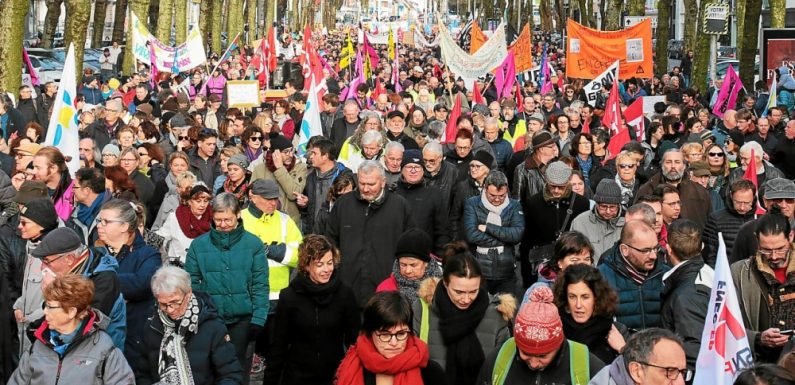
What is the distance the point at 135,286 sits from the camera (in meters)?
6.75

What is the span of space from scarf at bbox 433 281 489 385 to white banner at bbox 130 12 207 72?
2111cm

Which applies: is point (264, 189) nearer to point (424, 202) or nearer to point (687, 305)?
point (424, 202)

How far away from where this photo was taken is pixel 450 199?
984cm

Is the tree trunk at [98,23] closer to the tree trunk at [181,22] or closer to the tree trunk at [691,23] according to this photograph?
the tree trunk at [181,22]

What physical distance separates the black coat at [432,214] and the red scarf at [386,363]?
11.6 ft

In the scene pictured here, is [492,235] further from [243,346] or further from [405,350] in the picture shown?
[405,350]

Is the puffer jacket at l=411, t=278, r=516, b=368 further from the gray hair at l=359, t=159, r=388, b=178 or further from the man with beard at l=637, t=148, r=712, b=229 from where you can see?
the man with beard at l=637, t=148, r=712, b=229

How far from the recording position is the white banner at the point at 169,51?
1039 inches

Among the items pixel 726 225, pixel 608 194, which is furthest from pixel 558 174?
pixel 726 225

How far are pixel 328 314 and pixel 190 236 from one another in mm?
2001

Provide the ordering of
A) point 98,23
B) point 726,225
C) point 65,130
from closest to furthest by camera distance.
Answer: point 726,225 → point 65,130 → point 98,23

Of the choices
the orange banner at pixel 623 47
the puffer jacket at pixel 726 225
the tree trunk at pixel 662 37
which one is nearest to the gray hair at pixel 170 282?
the puffer jacket at pixel 726 225

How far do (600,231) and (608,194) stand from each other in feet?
0.79

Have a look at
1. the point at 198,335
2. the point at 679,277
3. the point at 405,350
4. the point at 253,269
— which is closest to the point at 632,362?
the point at 405,350
